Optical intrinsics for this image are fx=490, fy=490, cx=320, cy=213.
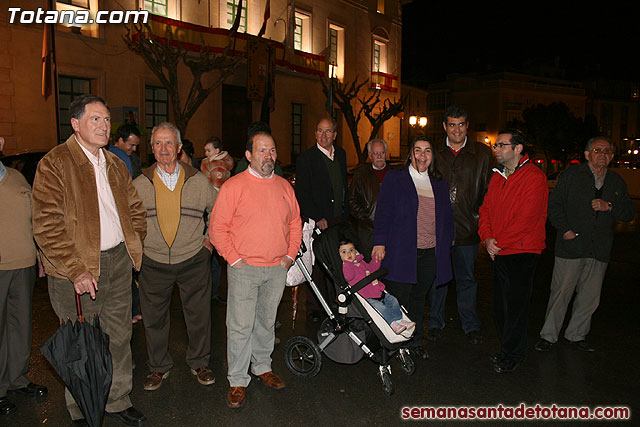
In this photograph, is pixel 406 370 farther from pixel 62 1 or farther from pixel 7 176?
pixel 62 1

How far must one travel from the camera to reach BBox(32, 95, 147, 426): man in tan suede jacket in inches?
134

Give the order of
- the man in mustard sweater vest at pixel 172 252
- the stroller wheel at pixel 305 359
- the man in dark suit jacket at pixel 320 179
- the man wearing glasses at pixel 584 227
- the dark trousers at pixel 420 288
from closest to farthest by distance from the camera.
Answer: the man in mustard sweater vest at pixel 172 252 → the stroller wheel at pixel 305 359 → the dark trousers at pixel 420 288 → the man wearing glasses at pixel 584 227 → the man in dark suit jacket at pixel 320 179

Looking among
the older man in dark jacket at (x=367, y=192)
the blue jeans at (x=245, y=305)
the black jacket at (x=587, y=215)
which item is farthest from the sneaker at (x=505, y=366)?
the blue jeans at (x=245, y=305)

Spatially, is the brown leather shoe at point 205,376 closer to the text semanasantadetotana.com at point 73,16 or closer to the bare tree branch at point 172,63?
the bare tree branch at point 172,63

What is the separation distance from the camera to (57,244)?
11.1 feet

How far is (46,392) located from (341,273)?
2.77 m

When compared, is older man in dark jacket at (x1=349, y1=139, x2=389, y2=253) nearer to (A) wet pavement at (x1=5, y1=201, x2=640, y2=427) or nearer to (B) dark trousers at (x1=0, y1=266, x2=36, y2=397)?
(A) wet pavement at (x1=5, y1=201, x2=640, y2=427)

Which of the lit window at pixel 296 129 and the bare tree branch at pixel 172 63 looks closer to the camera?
the bare tree branch at pixel 172 63

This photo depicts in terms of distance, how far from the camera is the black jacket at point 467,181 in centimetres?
557

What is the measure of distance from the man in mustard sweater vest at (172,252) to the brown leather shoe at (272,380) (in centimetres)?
48

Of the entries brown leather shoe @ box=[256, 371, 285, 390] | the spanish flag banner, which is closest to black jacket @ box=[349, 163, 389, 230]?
brown leather shoe @ box=[256, 371, 285, 390]

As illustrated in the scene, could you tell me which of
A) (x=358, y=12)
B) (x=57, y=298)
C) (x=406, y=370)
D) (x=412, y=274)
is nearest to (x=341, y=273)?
(x=412, y=274)

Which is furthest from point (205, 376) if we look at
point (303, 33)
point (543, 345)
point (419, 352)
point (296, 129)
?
point (303, 33)

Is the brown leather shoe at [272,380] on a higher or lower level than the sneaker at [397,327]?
lower
